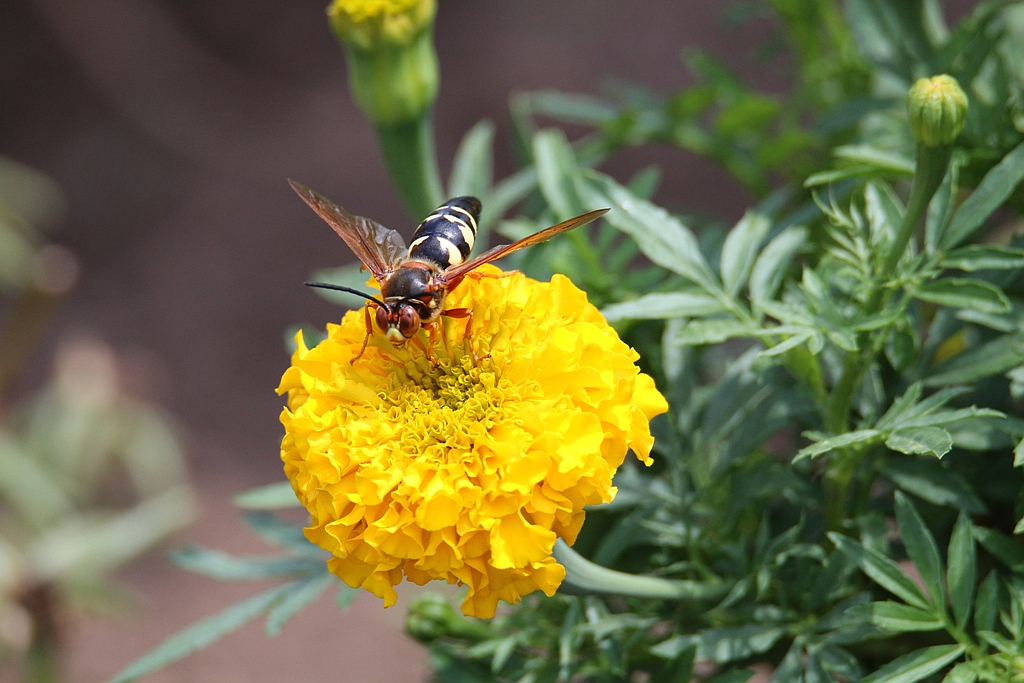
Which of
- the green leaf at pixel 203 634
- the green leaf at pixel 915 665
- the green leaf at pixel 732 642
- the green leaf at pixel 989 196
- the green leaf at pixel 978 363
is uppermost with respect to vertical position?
the green leaf at pixel 989 196

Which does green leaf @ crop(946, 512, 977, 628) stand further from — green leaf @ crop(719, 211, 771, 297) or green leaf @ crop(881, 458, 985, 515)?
green leaf @ crop(719, 211, 771, 297)

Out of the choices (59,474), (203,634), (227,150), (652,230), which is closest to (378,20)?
(652,230)

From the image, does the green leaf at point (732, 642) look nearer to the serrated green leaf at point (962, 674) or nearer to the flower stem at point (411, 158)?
the serrated green leaf at point (962, 674)

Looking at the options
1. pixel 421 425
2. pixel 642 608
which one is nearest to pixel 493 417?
pixel 421 425

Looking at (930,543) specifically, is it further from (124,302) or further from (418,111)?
(124,302)

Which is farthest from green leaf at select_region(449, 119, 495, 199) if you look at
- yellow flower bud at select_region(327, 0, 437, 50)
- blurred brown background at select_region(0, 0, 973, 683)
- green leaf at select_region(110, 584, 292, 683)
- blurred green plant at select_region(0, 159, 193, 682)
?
blurred brown background at select_region(0, 0, 973, 683)

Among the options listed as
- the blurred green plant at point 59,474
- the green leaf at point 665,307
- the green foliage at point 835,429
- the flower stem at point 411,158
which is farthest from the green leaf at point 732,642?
the blurred green plant at point 59,474

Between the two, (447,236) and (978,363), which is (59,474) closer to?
(447,236)
